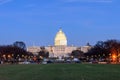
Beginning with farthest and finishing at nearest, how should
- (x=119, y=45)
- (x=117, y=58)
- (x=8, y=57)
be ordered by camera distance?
(x=8, y=57), (x=119, y=45), (x=117, y=58)

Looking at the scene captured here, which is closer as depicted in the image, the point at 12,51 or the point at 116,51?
the point at 116,51

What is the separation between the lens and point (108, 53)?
7790 inches

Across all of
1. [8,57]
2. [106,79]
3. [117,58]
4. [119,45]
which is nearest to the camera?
[106,79]

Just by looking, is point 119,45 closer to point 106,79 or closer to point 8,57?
point 8,57

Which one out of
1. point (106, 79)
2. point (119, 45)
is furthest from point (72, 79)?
point (119, 45)

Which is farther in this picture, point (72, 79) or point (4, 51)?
point (4, 51)

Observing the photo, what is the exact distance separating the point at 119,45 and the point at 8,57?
158ft

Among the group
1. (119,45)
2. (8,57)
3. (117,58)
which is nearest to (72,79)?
(117,58)

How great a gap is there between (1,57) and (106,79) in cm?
15695

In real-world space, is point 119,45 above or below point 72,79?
above

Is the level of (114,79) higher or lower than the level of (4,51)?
lower

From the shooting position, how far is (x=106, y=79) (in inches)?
1108

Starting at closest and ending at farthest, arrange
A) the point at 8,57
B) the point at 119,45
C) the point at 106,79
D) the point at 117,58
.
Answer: the point at 106,79 < the point at 117,58 < the point at 119,45 < the point at 8,57

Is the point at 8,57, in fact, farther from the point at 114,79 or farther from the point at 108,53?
the point at 114,79
